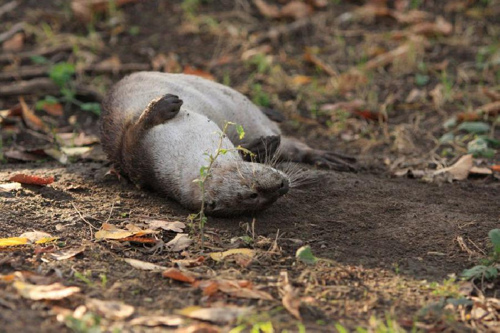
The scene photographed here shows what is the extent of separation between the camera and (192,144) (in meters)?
4.30

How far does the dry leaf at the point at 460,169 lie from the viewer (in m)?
4.95

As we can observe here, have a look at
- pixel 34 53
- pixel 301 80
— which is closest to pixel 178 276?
pixel 301 80

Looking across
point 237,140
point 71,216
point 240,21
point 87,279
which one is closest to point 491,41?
point 240,21

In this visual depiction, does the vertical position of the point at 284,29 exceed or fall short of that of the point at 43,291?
it falls short

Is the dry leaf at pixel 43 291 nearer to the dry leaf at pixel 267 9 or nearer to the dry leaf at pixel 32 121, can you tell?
the dry leaf at pixel 32 121

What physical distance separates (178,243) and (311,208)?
3.10ft

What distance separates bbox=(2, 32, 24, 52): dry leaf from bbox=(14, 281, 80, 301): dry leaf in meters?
5.35

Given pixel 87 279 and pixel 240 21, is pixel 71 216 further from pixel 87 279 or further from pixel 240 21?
pixel 240 21

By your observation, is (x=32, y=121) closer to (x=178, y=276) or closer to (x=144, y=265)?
(x=144, y=265)

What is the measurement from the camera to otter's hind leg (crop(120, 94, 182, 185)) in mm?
4406

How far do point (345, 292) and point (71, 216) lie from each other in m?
1.60

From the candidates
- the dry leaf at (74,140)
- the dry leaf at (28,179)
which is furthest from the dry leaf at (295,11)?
the dry leaf at (28,179)

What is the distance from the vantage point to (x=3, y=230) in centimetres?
355

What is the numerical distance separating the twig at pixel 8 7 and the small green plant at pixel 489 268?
261 inches
